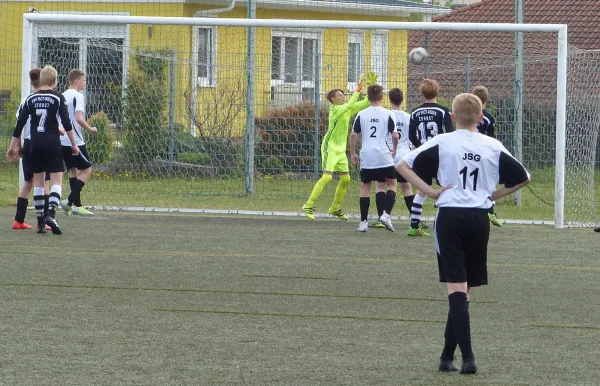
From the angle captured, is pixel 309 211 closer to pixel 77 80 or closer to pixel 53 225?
pixel 77 80

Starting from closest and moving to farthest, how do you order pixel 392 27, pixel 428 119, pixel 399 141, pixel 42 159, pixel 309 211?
pixel 42 159 < pixel 428 119 < pixel 399 141 < pixel 309 211 < pixel 392 27

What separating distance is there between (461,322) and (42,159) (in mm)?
6724

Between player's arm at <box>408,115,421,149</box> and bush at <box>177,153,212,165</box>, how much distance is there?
4426 millimetres

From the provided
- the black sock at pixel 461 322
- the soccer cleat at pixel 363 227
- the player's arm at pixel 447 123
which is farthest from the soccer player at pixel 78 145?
the black sock at pixel 461 322

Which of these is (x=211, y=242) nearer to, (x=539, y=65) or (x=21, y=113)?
(x=21, y=113)

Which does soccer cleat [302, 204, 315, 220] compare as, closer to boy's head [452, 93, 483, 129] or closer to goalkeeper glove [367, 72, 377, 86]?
goalkeeper glove [367, 72, 377, 86]

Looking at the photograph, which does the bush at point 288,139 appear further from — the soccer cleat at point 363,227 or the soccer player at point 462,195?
the soccer player at point 462,195

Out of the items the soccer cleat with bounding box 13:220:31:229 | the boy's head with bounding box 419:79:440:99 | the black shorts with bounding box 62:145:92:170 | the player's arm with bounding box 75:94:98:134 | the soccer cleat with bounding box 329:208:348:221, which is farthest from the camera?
the soccer cleat with bounding box 329:208:348:221

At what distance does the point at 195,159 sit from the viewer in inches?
624

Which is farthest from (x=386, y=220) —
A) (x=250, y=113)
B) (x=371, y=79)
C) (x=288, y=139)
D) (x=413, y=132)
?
(x=250, y=113)

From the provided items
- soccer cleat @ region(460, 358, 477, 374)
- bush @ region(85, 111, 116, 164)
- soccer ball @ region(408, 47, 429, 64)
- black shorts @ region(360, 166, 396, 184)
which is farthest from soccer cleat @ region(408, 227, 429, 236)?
soccer cleat @ region(460, 358, 477, 374)

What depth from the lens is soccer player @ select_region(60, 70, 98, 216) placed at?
13250mm

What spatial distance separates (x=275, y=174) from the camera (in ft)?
51.9

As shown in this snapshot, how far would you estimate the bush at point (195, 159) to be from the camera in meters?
15.8
